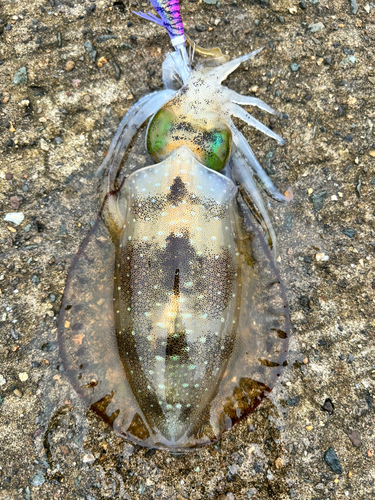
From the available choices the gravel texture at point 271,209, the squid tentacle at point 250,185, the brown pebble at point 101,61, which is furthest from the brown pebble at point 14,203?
the squid tentacle at point 250,185

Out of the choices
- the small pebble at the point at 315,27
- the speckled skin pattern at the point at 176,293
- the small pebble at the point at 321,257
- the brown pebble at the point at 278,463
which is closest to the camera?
the speckled skin pattern at the point at 176,293

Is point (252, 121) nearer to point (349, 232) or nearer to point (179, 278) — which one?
point (349, 232)

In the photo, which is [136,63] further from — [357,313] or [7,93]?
[357,313]

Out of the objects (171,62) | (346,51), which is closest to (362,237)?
(346,51)

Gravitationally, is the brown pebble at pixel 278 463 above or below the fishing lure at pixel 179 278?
below

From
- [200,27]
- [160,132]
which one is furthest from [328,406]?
[200,27]

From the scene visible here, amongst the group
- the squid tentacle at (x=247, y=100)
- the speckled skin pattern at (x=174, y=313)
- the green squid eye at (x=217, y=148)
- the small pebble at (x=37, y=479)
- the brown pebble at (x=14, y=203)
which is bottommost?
the small pebble at (x=37, y=479)

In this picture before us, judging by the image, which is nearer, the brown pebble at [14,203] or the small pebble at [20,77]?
the brown pebble at [14,203]

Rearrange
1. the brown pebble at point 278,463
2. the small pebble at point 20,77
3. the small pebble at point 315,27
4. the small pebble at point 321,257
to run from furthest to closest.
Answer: the small pebble at point 315,27, the small pebble at point 20,77, the small pebble at point 321,257, the brown pebble at point 278,463

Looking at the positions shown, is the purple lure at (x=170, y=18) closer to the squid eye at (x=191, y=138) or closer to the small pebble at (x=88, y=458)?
the squid eye at (x=191, y=138)
